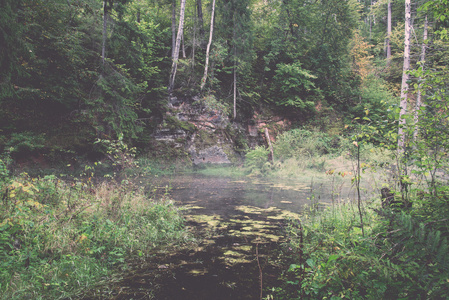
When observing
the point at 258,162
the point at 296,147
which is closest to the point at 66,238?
the point at 258,162

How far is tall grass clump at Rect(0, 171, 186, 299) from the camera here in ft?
9.66

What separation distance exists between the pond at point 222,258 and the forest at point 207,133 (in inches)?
11.0

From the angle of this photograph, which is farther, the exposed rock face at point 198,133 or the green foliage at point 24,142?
the exposed rock face at point 198,133

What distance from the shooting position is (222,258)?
4023 mm

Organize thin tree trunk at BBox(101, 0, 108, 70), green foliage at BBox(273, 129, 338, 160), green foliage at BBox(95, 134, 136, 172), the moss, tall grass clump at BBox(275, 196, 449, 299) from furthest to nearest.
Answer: the moss, green foliage at BBox(273, 129, 338, 160), thin tree trunk at BBox(101, 0, 108, 70), green foliage at BBox(95, 134, 136, 172), tall grass clump at BBox(275, 196, 449, 299)

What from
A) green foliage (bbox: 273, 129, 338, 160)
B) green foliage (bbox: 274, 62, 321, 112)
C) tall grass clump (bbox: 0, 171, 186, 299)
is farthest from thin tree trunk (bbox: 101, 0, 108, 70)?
green foliage (bbox: 274, 62, 321, 112)

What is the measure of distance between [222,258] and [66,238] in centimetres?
234

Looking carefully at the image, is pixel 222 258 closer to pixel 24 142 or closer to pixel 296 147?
pixel 24 142

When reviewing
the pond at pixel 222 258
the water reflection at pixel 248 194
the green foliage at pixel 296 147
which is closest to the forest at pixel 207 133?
the green foliage at pixel 296 147

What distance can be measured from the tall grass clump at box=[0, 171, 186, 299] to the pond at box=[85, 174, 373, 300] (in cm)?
43

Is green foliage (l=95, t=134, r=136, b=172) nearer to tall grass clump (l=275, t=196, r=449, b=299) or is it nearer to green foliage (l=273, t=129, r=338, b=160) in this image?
tall grass clump (l=275, t=196, r=449, b=299)

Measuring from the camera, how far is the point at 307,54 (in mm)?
23438

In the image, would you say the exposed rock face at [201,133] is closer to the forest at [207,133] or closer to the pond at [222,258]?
the forest at [207,133]

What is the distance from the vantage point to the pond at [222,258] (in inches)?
122
